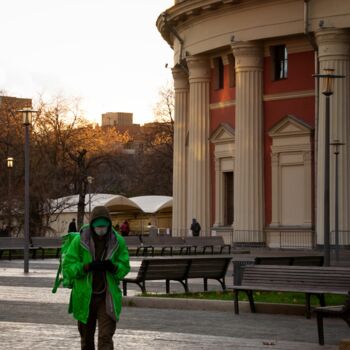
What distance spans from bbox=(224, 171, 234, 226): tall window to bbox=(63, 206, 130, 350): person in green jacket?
43545 mm

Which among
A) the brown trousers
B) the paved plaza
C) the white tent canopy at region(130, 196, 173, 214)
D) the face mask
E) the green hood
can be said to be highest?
the white tent canopy at region(130, 196, 173, 214)

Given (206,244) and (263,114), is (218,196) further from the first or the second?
(206,244)

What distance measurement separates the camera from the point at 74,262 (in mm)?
11867

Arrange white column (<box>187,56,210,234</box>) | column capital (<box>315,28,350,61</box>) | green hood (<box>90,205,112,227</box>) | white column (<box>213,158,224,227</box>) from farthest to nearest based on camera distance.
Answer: white column (<box>187,56,210,234</box>), white column (<box>213,158,224,227</box>), column capital (<box>315,28,350,61</box>), green hood (<box>90,205,112,227</box>)

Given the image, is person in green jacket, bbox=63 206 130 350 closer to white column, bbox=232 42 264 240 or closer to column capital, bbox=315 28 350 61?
column capital, bbox=315 28 350 61

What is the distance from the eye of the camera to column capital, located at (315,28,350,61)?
157 ft

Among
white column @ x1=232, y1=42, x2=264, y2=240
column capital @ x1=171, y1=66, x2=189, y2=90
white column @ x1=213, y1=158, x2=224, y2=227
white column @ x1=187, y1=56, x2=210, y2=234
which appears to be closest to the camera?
white column @ x1=232, y1=42, x2=264, y2=240

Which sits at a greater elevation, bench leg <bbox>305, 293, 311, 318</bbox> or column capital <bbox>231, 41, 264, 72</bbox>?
column capital <bbox>231, 41, 264, 72</bbox>

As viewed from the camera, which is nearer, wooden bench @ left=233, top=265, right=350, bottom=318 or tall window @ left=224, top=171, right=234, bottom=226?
wooden bench @ left=233, top=265, right=350, bottom=318

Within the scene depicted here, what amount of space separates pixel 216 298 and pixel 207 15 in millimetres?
33140

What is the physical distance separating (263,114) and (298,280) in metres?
33.5

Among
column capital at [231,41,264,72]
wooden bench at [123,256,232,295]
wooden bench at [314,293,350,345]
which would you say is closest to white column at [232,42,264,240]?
column capital at [231,41,264,72]

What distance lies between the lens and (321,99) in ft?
159

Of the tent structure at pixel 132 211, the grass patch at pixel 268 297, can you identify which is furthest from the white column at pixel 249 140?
the tent structure at pixel 132 211
